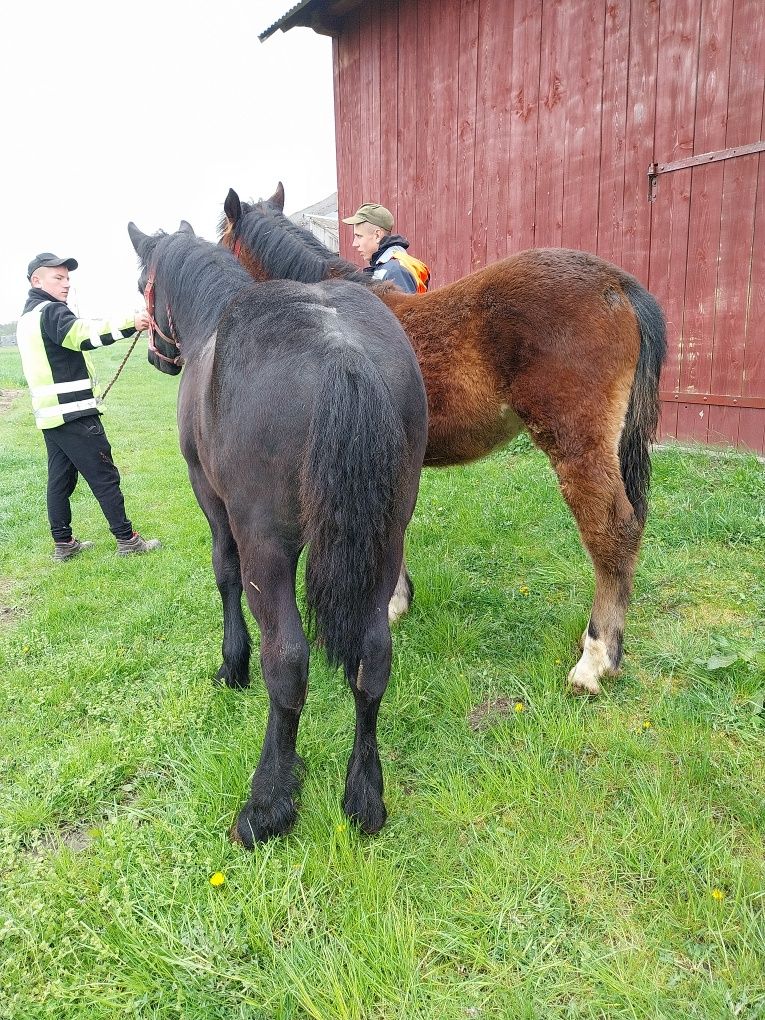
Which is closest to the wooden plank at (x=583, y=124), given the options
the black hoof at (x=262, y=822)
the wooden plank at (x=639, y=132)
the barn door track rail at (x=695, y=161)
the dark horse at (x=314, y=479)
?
the wooden plank at (x=639, y=132)

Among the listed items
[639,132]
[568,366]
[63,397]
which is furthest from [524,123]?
[63,397]

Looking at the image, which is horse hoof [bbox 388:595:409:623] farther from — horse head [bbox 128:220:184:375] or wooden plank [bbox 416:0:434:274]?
wooden plank [bbox 416:0:434:274]

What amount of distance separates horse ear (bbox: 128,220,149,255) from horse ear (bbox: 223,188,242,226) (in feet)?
2.19

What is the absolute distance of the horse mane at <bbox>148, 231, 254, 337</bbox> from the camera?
288cm

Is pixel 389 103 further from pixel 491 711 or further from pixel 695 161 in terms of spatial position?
pixel 491 711

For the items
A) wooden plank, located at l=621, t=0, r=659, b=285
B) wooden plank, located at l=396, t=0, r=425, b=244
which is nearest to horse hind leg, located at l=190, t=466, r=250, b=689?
wooden plank, located at l=621, t=0, r=659, b=285

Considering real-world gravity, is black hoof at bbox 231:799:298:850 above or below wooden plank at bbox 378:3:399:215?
below

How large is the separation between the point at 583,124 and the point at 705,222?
5.48 ft

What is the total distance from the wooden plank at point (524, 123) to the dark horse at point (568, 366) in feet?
13.7

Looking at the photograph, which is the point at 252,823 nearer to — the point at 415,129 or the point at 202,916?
the point at 202,916

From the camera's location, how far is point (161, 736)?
274 cm

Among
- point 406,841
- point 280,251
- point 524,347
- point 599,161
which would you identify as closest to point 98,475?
point 280,251

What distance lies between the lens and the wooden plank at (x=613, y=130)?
18.9ft

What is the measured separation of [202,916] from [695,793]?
5.60ft
